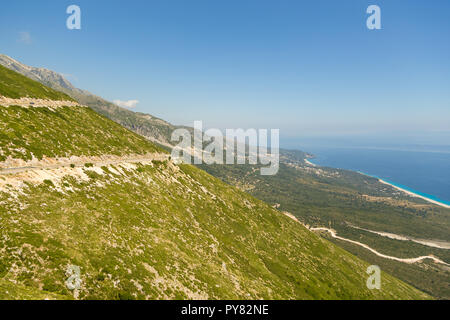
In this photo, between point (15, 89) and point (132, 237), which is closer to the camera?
point (132, 237)

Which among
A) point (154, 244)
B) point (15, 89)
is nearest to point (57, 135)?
point (15, 89)

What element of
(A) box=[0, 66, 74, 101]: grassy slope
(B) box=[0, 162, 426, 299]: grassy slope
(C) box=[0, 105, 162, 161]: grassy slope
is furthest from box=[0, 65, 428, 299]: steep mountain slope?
(A) box=[0, 66, 74, 101]: grassy slope

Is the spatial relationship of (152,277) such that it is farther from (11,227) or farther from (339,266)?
(339,266)

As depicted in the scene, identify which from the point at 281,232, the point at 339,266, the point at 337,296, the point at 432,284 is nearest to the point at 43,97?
the point at 281,232

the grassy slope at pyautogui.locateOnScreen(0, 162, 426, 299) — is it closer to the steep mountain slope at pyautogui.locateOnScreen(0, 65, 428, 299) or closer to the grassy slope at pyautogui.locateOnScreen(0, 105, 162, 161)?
the steep mountain slope at pyautogui.locateOnScreen(0, 65, 428, 299)

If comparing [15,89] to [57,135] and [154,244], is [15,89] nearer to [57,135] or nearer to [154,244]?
[57,135]
